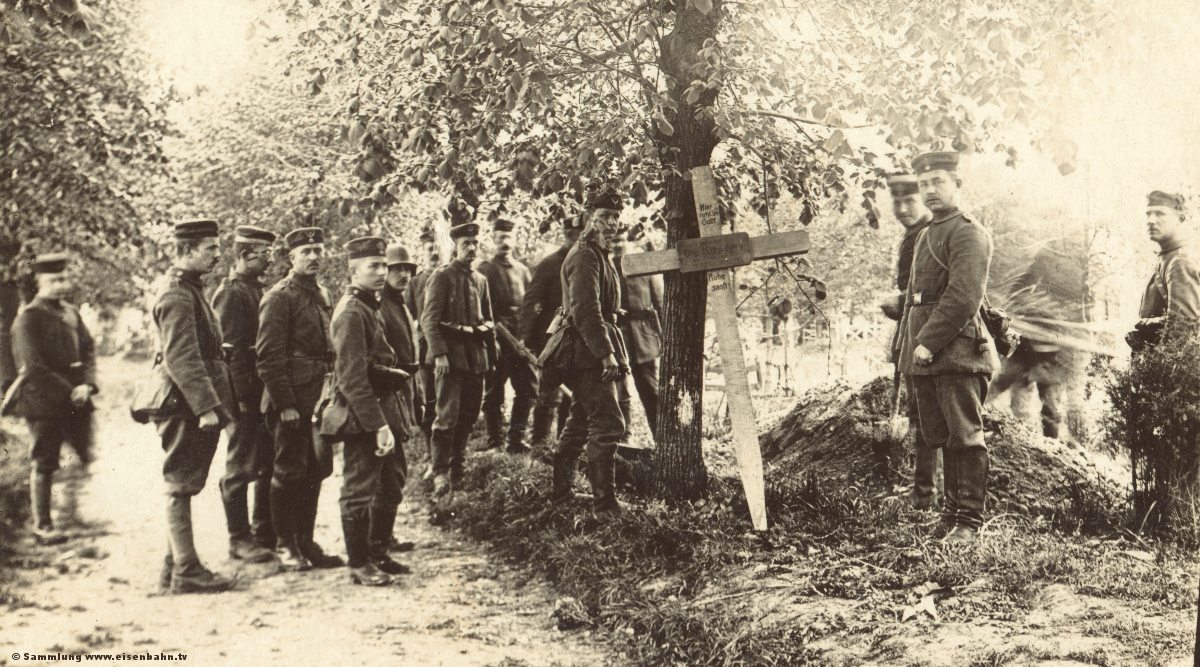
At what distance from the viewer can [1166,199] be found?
4496 mm

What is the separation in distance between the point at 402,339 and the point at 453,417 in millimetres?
1745

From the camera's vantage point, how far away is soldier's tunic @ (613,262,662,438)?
24.4ft

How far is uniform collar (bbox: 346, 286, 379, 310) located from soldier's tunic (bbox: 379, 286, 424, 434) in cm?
27

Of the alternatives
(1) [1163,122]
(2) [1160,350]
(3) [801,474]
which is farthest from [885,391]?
(1) [1163,122]

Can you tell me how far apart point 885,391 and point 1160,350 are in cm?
223

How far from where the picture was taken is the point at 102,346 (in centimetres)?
416

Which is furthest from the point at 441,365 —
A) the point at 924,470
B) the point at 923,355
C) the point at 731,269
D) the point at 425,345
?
the point at 923,355

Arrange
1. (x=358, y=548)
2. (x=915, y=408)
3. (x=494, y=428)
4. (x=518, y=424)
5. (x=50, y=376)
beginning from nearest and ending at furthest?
(x=50, y=376) → (x=358, y=548) → (x=915, y=408) → (x=518, y=424) → (x=494, y=428)

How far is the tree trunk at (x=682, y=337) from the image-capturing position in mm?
5438

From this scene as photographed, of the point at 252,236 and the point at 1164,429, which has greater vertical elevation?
the point at 252,236

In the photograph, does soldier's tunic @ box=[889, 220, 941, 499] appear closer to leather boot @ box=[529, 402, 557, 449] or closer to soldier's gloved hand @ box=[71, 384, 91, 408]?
leather boot @ box=[529, 402, 557, 449]

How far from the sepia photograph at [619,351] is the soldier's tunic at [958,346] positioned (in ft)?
0.07

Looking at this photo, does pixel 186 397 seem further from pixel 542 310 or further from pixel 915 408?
pixel 915 408

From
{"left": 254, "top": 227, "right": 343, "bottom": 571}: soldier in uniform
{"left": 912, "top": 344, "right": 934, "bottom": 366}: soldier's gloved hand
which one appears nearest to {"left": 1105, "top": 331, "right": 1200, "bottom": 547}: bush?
{"left": 912, "top": 344, "right": 934, "bottom": 366}: soldier's gloved hand
